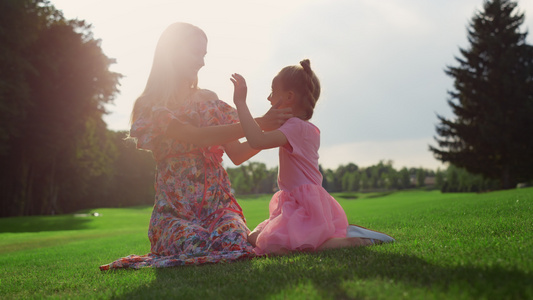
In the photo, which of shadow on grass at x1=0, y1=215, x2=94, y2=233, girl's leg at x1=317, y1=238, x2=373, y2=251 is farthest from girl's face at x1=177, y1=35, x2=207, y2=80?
shadow on grass at x1=0, y1=215, x2=94, y2=233

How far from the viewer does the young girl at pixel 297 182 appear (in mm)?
3684

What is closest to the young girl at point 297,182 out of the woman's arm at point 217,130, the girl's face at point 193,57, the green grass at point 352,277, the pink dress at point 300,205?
the pink dress at point 300,205

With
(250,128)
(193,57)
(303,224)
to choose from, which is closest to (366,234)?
(303,224)

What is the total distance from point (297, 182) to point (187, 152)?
120cm

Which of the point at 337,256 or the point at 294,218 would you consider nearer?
the point at 337,256

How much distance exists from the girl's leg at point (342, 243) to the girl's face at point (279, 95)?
56.5 inches

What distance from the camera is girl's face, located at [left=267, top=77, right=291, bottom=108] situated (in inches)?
163

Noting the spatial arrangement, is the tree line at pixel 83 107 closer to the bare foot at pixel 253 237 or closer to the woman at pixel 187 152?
the woman at pixel 187 152

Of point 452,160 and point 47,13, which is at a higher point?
point 47,13

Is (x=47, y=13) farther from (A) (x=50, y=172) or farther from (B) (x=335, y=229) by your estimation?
(B) (x=335, y=229)

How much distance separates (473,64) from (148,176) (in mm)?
43889

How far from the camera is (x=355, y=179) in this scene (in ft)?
254

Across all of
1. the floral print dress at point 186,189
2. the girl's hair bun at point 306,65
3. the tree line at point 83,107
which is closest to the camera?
the floral print dress at point 186,189

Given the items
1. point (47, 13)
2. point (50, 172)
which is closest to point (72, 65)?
point (47, 13)
